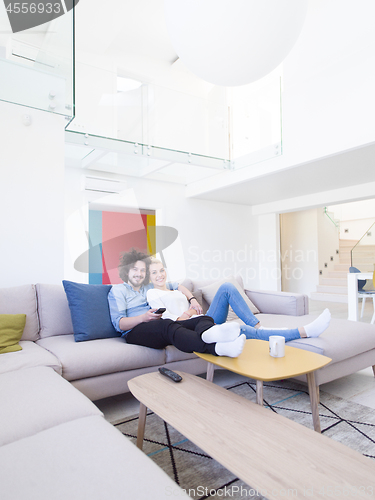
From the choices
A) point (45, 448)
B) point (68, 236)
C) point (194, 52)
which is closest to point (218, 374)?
point (45, 448)

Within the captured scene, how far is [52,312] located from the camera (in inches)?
92.5

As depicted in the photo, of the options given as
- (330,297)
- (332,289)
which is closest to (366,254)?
(330,297)

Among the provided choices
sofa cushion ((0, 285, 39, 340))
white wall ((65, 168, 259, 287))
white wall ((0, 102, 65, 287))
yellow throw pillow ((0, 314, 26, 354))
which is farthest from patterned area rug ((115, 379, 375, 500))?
white wall ((65, 168, 259, 287))

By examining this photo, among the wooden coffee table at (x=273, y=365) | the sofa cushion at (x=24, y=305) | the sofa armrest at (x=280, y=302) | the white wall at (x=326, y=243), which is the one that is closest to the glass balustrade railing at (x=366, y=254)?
the white wall at (x=326, y=243)

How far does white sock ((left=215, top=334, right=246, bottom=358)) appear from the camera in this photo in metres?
1.55

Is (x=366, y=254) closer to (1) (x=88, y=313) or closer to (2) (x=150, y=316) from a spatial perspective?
(2) (x=150, y=316)

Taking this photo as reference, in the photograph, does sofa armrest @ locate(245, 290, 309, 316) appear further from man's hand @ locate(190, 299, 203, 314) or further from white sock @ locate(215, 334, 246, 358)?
white sock @ locate(215, 334, 246, 358)

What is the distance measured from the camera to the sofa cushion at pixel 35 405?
1.06 m

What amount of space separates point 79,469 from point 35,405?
481 mm

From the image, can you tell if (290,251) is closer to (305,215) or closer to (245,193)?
(305,215)

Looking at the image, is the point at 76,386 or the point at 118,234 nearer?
the point at 76,386

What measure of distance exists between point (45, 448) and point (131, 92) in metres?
4.26

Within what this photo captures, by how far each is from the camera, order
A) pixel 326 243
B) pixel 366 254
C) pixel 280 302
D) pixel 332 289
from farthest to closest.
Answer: pixel 326 243
pixel 332 289
pixel 366 254
pixel 280 302

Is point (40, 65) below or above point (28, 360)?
above
